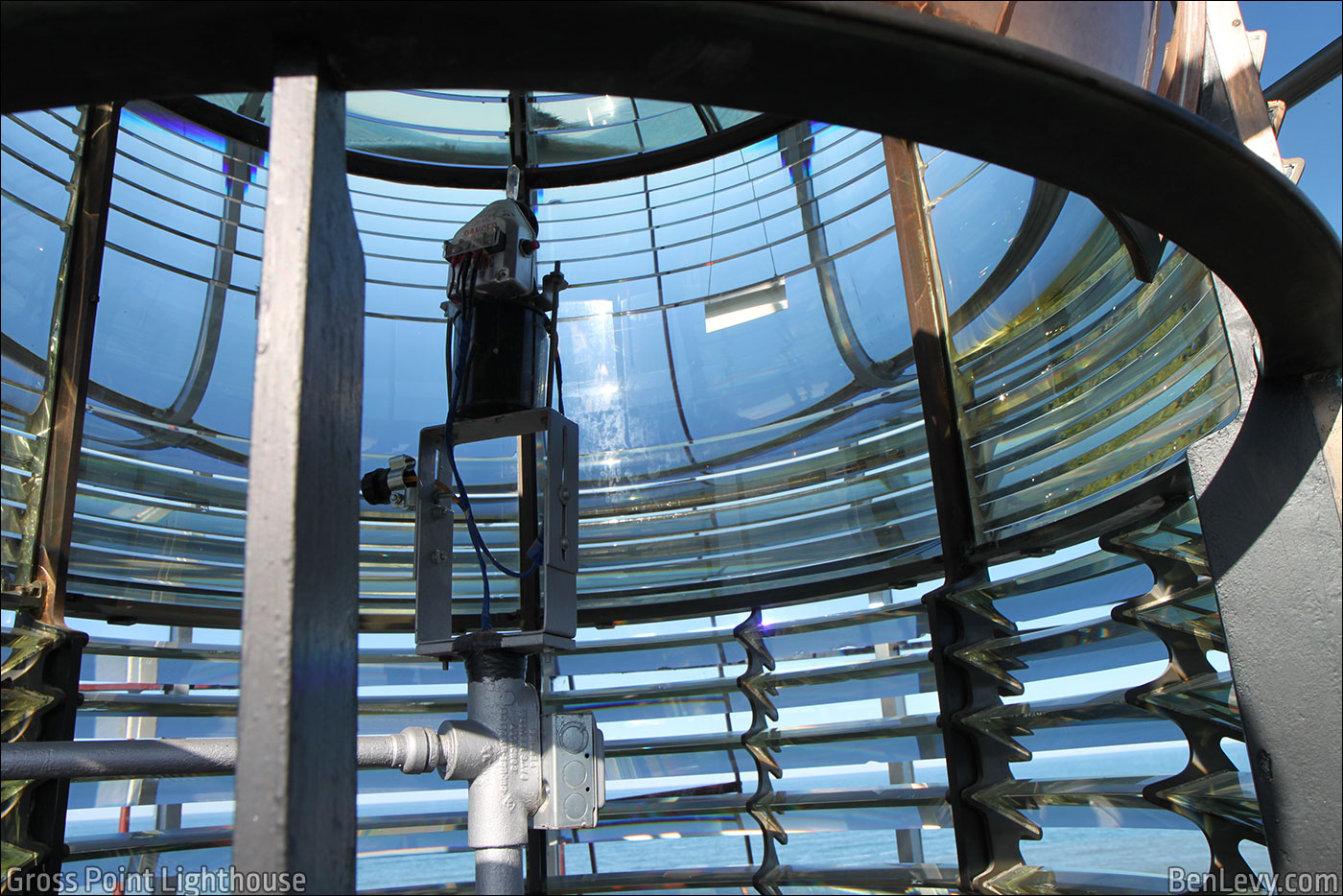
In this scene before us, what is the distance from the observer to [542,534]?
2.25 m

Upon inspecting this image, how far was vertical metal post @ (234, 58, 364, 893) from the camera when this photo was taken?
0.70 m

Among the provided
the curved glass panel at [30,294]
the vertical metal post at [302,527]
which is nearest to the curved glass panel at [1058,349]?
the vertical metal post at [302,527]

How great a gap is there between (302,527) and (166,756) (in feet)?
3.74

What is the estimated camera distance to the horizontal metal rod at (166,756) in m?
1.56

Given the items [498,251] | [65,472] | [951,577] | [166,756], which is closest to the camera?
[166,756]

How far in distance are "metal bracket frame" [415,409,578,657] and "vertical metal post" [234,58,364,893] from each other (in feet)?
4.56

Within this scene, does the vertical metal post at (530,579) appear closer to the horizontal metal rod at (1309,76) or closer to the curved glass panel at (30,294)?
the curved glass panel at (30,294)

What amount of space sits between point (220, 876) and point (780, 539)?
1857mm

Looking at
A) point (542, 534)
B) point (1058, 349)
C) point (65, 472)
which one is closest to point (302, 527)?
point (542, 534)

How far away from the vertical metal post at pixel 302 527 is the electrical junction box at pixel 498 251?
1.58 metres

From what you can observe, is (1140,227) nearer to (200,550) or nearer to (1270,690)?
(1270,690)

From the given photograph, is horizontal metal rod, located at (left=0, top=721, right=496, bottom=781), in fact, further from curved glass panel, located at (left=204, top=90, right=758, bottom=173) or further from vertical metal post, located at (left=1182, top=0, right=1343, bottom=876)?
curved glass panel, located at (left=204, top=90, right=758, bottom=173)
